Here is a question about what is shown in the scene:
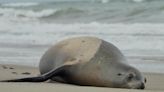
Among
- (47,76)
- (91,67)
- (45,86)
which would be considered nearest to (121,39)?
(91,67)

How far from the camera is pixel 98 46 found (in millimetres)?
5551

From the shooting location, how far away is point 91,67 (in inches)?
205

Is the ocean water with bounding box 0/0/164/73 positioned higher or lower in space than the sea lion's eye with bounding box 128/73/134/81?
lower

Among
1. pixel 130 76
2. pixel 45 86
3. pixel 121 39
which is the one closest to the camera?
pixel 45 86

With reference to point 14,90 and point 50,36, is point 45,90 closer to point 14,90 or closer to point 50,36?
point 14,90

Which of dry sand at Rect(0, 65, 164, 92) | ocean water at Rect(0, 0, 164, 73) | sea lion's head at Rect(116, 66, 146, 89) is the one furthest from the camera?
ocean water at Rect(0, 0, 164, 73)

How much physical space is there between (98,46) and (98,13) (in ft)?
46.8

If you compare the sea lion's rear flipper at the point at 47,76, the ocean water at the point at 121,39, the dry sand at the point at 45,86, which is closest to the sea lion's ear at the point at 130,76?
the dry sand at the point at 45,86

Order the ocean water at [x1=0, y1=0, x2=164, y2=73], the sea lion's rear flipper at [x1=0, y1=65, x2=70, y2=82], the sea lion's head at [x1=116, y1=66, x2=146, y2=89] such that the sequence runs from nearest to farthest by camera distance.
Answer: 1. the sea lion's head at [x1=116, y1=66, x2=146, y2=89]
2. the sea lion's rear flipper at [x1=0, y1=65, x2=70, y2=82]
3. the ocean water at [x1=0, y1=0, x2=164, y2=73]

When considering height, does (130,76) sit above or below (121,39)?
above

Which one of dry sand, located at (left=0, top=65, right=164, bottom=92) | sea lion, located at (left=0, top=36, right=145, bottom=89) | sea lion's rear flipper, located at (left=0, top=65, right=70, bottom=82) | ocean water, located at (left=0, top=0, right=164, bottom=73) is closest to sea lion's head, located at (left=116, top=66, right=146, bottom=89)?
sea lion, located at (left=0, top=36, right=145, bottom=89)

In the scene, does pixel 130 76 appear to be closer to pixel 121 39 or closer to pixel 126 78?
pixel 126 78

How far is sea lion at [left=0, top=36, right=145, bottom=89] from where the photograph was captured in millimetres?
5007

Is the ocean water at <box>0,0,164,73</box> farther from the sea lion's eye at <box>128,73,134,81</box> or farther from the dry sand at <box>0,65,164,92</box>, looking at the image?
the sea lion's eye at <box>128,73,134,81</box>
